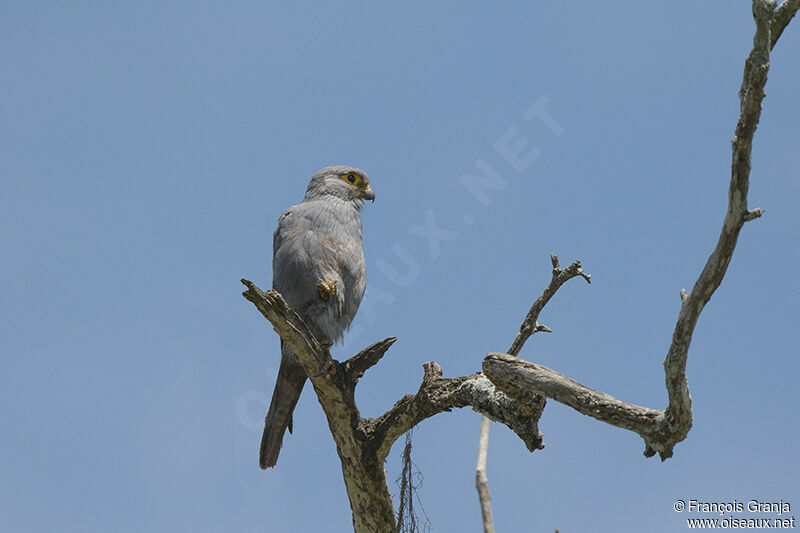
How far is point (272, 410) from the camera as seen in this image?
5.74 meters

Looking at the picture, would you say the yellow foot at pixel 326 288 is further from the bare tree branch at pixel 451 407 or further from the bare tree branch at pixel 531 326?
the bare tree branch at pixel 531 326

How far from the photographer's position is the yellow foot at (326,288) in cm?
561

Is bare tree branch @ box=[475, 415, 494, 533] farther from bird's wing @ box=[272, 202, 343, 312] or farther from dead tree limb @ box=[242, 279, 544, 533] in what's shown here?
bird's wing @ box=[272, 202, 343, 312]

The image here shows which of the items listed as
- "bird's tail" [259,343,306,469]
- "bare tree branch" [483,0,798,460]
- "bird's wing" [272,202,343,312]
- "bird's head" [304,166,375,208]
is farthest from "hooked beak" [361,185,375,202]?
"bare tree branch" [483,0,798,460]

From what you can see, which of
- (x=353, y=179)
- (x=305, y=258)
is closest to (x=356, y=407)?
(x=305, y=258)

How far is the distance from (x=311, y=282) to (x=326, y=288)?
134mm

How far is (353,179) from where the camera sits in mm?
6617

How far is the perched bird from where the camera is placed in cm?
567

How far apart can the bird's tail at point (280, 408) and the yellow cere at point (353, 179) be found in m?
1.69

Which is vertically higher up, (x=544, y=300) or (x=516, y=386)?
(x=544, y=300)

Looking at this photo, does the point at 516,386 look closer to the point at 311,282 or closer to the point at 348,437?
the point at 348,437

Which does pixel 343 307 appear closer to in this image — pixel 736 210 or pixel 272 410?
pixel 272 410

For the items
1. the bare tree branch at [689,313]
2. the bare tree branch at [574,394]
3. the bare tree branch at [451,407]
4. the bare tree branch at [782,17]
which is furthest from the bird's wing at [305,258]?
the bare tree branch at [782,17]

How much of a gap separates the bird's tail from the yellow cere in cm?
169
